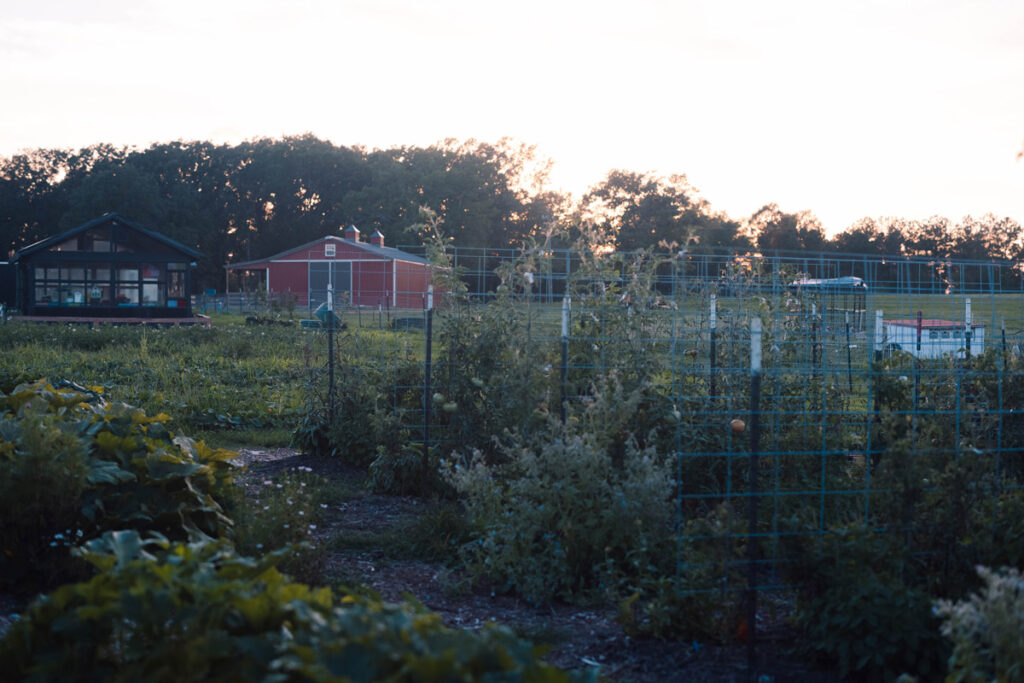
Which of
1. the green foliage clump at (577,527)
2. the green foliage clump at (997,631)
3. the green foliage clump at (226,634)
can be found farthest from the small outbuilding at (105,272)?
the green foliage clump at (997,631)

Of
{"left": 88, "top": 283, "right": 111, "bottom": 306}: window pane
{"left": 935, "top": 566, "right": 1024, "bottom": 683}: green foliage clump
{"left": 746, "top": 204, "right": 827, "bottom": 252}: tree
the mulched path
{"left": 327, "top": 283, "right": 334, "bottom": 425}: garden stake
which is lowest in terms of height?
the mulched path

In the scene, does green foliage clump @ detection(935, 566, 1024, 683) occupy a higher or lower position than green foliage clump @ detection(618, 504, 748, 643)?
higher

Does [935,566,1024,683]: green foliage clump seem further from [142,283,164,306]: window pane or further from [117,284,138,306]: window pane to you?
[117,284,138,306]: window pane

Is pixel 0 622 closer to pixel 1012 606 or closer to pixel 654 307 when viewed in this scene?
pixel 1012 606

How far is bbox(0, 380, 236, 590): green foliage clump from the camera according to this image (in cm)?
378

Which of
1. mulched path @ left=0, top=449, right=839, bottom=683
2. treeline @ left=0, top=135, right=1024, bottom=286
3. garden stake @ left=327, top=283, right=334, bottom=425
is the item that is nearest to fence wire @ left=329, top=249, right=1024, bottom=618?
mulched path @ left=0, top=449, right=839, bottom=683

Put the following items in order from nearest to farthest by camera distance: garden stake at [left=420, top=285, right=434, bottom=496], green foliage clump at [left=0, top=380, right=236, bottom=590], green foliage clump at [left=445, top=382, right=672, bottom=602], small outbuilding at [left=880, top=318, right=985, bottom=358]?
green foliage clump at [left=0, top=380, right=236, bottom=590]
green foliage clump at [left=445, top=382, right=672, bottom=602]
garden stake at [left=420, top=285, right=434, bottom=496]
small outbuilding at [left=880, top=318, right=985, bottom=358]

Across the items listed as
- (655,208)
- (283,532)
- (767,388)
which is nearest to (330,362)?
(283,532)

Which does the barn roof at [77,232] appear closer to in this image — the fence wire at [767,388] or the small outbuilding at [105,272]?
the small outbuilding at [105,272]

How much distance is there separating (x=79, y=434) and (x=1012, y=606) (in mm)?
4203

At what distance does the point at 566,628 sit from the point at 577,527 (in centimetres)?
56

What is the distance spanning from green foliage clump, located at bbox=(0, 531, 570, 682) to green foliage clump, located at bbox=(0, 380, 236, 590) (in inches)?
58.1

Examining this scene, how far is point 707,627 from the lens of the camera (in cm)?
356

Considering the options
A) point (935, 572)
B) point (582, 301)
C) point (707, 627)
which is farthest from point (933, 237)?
point (707, 627)
